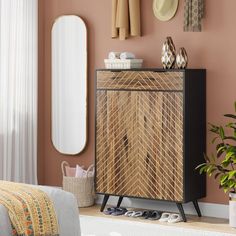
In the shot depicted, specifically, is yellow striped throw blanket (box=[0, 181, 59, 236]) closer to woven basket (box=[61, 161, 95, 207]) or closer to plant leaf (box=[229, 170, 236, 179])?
plant leaf (box=[229, 170, 236, 179])

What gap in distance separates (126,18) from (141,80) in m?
0.66

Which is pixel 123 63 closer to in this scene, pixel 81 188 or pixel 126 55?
pixel 126 55

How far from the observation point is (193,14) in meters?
5.47

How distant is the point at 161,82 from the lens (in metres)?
5.35

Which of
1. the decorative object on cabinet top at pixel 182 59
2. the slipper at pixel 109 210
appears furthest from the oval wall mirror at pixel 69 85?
the decorative object on cabinet top at pixel 182 59

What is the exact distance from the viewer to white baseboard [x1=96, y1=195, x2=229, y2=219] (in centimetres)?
553

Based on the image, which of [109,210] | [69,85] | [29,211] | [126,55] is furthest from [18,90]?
[29,211]

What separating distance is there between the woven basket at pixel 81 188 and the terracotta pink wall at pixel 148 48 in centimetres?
27

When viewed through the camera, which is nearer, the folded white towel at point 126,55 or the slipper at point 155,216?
the slipper at point 155,216

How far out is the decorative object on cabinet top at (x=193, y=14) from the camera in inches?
215

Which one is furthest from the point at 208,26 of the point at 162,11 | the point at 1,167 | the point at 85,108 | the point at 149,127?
the point at 1,167

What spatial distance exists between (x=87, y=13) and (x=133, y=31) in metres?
0.59

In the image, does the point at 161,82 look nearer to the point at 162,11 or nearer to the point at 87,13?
the point at 162,11

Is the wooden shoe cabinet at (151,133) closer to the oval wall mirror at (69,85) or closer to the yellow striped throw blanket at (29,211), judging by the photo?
the oval wall mirror at (69,85)
